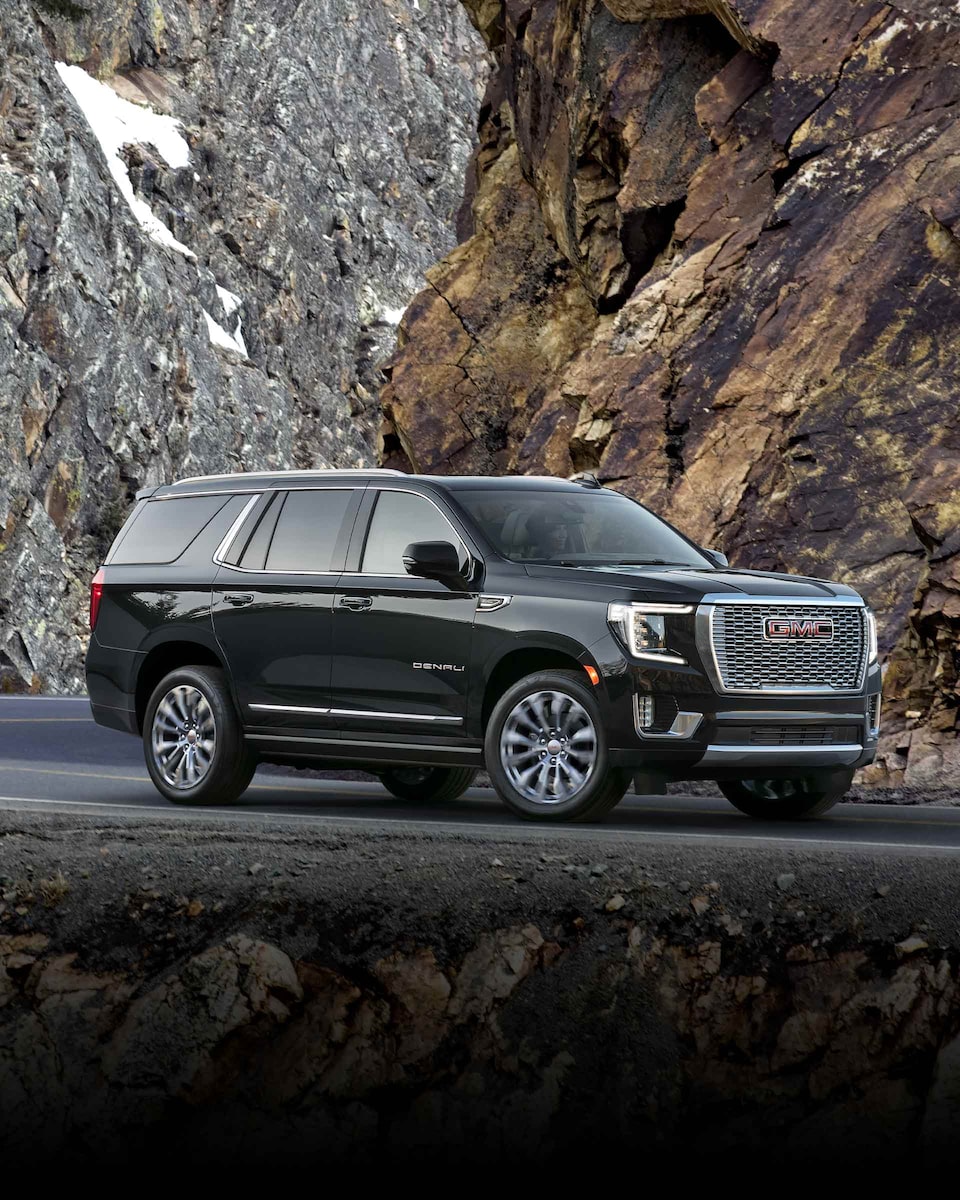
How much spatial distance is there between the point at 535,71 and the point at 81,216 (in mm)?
49002

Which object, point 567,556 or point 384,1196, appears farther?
point 567,556

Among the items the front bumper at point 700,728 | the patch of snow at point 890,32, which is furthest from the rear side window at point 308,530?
the patch of snow at point 890,32

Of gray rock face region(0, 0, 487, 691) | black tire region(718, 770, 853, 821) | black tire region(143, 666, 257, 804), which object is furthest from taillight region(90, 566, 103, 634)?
gray rock face region(0, 0, 487, 691)

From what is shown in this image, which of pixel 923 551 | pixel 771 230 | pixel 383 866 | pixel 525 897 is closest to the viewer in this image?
pixel 525 897

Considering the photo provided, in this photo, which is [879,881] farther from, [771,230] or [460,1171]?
[771,230]

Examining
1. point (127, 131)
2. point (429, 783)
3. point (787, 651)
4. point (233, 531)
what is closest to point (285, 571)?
point (233, 531)

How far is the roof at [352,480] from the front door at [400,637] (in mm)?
164

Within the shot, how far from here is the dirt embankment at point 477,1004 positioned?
512 cm

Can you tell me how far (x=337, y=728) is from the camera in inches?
432

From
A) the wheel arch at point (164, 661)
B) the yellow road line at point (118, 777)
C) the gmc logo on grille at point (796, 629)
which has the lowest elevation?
the yellow road line at point (118, 777)

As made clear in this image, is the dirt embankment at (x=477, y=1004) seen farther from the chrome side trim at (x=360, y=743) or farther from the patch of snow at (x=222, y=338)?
the patch of snow at (x=222, y=338)

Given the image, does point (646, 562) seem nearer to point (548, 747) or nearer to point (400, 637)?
point (548, 747)

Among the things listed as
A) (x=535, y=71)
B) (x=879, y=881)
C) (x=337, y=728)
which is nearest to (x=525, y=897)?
(x=879, y=881)

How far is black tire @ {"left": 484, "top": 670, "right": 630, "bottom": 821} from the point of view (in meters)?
9.91
